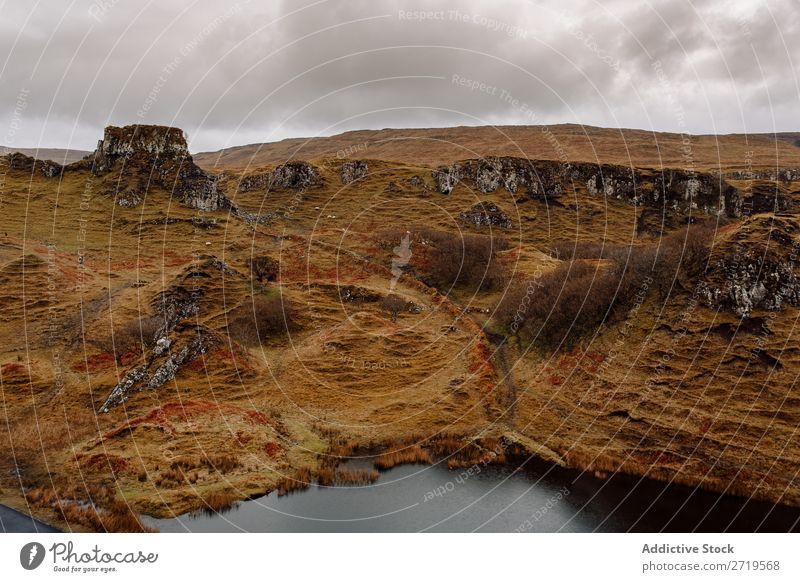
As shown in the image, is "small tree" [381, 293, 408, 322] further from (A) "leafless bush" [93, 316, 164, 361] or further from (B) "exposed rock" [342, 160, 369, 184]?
(B) "exposed rock" [342, 160, 369, 184]

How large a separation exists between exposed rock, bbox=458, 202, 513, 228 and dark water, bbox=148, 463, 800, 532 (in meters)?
63.6

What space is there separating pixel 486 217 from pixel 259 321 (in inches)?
2065

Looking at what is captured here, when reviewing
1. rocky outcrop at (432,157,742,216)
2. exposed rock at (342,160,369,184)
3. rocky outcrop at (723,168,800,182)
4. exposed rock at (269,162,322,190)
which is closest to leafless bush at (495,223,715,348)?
rocky outcrop at (432,157,742,216)

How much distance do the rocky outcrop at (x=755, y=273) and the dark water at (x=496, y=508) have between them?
17159 mm

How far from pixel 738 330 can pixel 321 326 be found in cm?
3578

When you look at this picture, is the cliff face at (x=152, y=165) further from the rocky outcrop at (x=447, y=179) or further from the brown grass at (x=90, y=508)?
the brown grass at (x=90, y=508)

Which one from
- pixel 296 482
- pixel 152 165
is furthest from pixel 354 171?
pixel 296 482

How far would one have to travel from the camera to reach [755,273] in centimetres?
4244

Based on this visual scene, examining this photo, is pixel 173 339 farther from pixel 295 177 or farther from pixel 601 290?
pixel 295 177

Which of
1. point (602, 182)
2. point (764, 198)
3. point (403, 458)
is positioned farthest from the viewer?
point (602, 182)

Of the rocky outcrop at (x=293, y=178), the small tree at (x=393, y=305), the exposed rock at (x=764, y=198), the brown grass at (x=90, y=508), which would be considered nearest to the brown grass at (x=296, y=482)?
the brown grass at (x=90, y=508)

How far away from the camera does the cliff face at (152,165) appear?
84.0m
